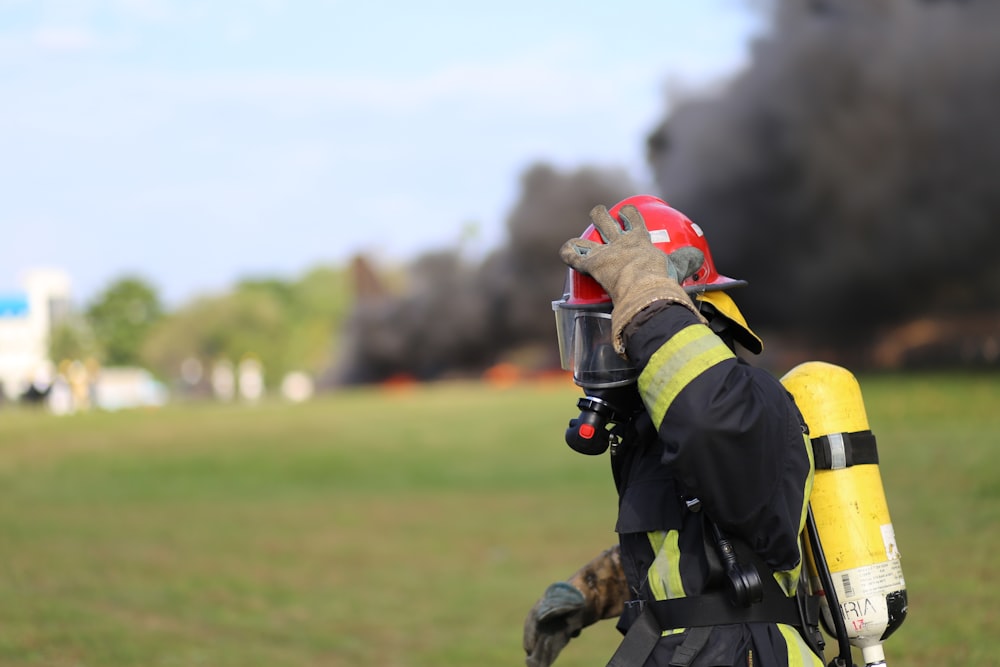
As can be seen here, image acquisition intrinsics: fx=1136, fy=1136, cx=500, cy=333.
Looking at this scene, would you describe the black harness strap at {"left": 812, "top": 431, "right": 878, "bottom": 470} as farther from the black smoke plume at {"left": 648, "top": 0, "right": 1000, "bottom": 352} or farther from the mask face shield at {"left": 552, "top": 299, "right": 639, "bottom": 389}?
the black smoke plume at {"left": 648, "top": 0, "right": 1000, "bottom": 352}

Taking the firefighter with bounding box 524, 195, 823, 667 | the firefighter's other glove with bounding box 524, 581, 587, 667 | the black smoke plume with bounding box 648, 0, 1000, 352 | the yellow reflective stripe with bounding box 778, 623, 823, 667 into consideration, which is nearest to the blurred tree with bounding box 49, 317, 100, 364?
the black smoke plume with bounding box 648, 0, 1000, 352

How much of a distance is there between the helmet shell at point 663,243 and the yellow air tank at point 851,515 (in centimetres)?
33

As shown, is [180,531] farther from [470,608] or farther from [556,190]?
[556,190]

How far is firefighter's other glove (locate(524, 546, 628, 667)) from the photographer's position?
2998 millimetres

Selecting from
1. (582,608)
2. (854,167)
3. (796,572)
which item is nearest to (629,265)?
(796,572)

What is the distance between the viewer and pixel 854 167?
94.3 feet

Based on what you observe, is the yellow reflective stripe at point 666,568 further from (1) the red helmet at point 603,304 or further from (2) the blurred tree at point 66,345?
(2) the blurred tree at point 66,345

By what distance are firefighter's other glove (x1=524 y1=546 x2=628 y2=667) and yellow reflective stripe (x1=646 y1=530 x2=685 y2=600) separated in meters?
0.55

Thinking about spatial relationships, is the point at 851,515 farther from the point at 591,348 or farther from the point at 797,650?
the point at 591,348

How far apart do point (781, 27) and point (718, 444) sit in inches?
1265

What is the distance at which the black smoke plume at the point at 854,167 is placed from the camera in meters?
27.3

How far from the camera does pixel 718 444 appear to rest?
84.7 inches

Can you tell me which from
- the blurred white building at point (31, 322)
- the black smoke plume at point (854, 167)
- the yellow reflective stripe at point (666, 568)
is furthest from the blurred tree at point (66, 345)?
the yellow reflective stripe at point (666, 568)

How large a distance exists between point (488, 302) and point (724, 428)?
43261 millimetres
